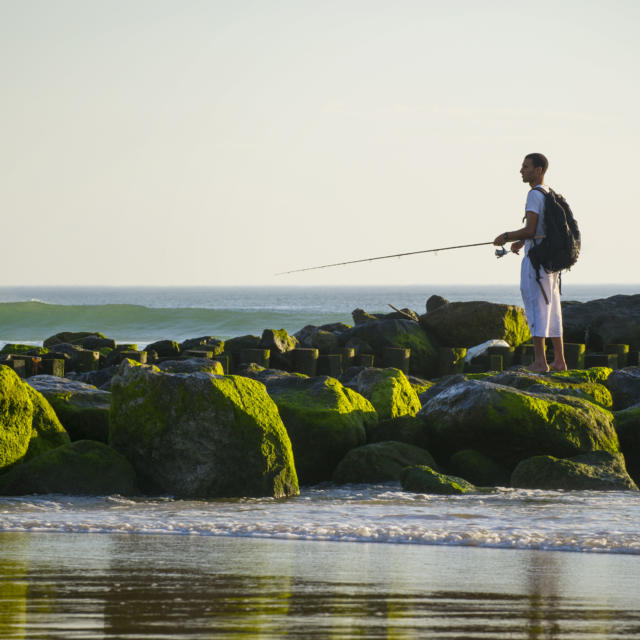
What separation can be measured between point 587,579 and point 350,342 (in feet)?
31.7

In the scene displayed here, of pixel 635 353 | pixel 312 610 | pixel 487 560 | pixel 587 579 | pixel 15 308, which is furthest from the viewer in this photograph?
pixel 15 308

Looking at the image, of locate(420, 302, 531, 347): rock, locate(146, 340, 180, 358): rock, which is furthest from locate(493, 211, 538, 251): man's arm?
locate(146, 340, 180, 358): rock

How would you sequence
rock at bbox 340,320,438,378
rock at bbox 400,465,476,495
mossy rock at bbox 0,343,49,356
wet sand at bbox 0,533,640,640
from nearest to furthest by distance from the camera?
wet sand at bbox 0,533,640,640, rock at bbox 400,465,476,495, rock at bbox 340,320,438,378, mossy rock at bbox 0,343,49,356

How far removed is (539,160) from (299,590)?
546 centimetres

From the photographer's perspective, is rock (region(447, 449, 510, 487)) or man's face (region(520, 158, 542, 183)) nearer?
rock (region(447, 449, 510, 487))

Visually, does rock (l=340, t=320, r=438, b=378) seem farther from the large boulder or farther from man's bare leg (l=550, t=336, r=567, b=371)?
the large boulder

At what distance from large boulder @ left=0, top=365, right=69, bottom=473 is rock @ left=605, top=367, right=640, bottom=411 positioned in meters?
5.14

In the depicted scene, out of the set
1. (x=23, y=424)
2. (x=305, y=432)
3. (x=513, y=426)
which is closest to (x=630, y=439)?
(x=513, y=426)

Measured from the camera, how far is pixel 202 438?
6848mm

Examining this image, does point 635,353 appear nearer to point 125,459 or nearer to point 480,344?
point 480,344

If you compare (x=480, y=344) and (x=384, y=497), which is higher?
(x=480, y=344)

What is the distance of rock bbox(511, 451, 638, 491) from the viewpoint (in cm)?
727

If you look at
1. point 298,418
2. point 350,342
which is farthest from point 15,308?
point 298,418

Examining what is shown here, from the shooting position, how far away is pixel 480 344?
44.0ft
